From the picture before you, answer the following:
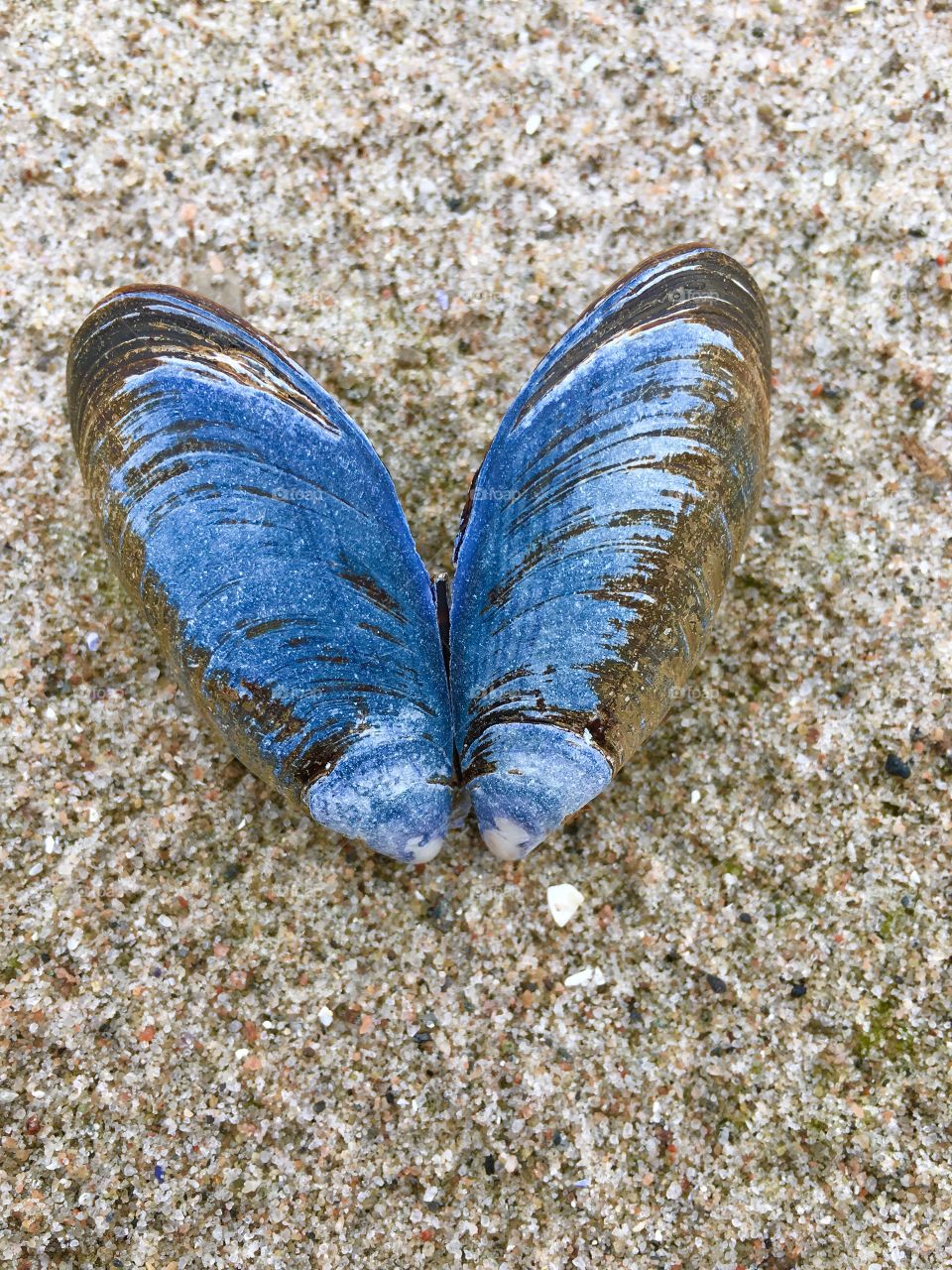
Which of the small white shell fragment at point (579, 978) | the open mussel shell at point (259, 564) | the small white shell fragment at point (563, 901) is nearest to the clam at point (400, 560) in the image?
the open mussel shell at point (259, 564)

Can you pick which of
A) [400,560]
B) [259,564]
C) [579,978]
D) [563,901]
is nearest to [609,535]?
[400,560]

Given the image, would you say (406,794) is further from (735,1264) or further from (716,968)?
(735,1264)

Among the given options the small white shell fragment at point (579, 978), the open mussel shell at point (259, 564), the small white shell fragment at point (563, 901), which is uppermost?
the open mussel shell at point (259, 564)

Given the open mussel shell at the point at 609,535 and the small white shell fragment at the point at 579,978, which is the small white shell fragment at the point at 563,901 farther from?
the open mussel shell at the point at 609,535

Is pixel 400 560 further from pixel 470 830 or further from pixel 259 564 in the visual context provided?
pixel 470 830

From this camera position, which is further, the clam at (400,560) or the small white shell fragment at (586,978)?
the small white shell fragment at (586,978)

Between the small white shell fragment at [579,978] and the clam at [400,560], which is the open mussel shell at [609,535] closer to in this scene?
the clam at [400,560]

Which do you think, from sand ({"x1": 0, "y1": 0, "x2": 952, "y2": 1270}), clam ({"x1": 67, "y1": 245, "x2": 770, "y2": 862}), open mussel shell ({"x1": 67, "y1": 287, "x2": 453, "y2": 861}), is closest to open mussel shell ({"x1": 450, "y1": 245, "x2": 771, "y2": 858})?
clam ({"x1": 67, "y1": 245, "x2": 770, "y2": 862})

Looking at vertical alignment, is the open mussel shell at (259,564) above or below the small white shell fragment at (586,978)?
above
